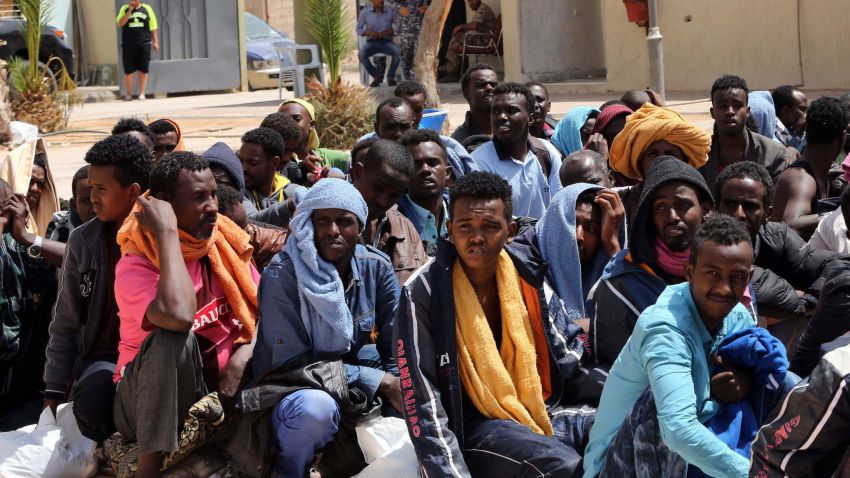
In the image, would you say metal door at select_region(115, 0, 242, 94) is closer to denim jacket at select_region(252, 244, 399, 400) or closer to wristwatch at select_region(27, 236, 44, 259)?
wristwatch at select_region(27, 236, 44, 259)

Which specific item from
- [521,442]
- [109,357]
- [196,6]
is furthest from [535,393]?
[196,6]

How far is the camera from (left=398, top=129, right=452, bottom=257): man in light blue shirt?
19.1 ft

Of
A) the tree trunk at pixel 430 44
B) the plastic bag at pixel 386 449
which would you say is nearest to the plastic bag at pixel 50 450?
the plastic bag at pixel 386 449

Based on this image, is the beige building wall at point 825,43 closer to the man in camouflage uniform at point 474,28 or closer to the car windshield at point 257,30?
the man in camouflage uniform at point 474,28

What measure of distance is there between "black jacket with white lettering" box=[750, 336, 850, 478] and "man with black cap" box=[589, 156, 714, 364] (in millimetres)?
1162

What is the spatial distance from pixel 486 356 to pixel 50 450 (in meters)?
1.96

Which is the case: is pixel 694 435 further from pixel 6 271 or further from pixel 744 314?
pixel 6 271

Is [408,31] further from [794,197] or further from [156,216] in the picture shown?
[156,216]

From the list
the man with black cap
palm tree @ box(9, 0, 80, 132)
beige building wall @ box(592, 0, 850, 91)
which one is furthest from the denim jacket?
beige building wall @ box(592, 0, 850, 91)

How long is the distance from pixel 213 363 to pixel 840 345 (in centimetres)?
247

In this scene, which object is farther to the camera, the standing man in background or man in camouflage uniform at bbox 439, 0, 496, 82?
the standing man in background

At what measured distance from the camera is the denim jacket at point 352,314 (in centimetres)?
445

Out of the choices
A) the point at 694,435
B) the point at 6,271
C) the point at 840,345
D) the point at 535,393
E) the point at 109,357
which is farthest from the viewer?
the point at 6,271

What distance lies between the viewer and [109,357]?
4836mm
